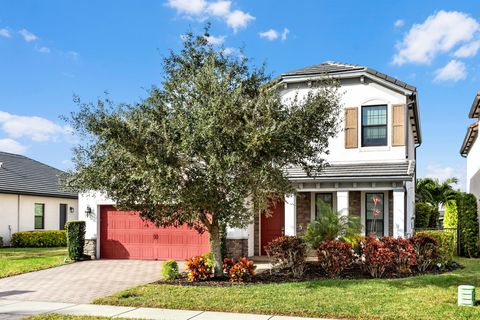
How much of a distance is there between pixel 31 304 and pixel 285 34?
30.3ft

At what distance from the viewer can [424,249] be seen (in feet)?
43.9

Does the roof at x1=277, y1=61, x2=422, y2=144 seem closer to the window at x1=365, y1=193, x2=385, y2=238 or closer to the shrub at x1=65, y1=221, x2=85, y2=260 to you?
the window at x1=365, y1=193, x2=385, y2=238

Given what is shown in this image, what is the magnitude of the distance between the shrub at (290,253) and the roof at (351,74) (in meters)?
6.73

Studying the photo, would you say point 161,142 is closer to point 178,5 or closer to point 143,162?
point 143,162

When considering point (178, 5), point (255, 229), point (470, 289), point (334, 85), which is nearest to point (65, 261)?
point (255, 229)

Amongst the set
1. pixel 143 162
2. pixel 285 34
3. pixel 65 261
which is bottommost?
pixel 65 261

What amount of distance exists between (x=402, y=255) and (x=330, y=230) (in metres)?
2.37

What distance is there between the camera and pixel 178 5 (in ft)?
39.8

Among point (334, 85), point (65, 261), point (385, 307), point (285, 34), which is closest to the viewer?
point (385, 307)

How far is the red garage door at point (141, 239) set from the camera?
59.6ft

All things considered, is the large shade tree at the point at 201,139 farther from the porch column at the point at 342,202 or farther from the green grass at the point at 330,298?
the porch column at the point at 342,202

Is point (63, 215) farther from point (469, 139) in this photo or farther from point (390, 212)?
point (469, 139)

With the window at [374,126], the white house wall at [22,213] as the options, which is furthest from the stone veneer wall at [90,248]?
the window at [374,126]

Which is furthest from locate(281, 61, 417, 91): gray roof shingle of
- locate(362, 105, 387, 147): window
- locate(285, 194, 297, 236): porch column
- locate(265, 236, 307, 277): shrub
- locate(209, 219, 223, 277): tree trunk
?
locate(209, 219, 223, 277): tree trunk
